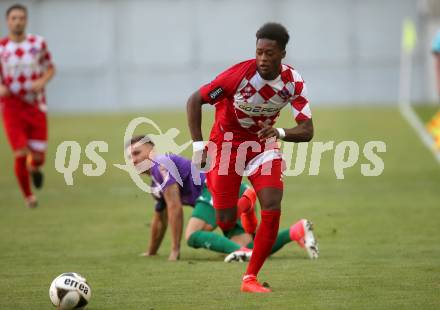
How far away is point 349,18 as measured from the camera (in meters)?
40.2

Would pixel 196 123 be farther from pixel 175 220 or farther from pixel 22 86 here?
pixel 22 86

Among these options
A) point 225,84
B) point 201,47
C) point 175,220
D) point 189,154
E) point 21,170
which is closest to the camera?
point 225,84

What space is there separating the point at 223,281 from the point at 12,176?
1253 centimetres

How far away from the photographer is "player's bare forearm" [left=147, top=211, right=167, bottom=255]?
1157 centimetres

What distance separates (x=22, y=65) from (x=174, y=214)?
19.1 ft

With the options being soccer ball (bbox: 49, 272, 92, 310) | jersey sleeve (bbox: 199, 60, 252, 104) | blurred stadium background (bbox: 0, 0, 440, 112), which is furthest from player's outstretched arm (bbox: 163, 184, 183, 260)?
blurred stadium background (bbox: 0, 0, 440, 112)

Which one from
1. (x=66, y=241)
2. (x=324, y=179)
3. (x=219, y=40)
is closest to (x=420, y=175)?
(x=324, y=179)

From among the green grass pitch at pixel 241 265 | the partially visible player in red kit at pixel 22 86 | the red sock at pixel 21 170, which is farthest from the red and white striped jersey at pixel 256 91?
the red sock at pixel 21 170

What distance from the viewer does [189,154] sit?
23.3m

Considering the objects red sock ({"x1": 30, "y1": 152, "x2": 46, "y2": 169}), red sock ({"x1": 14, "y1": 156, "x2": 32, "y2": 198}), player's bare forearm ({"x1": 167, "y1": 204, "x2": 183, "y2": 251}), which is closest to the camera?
player's bare forearm ({"x1": 167, "y1": 204, "x2": 183, "y2": 251})

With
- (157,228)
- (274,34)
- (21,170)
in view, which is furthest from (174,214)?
(21,170)

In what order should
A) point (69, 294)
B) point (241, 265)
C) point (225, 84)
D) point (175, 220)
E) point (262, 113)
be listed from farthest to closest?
point (175, 220) < point (241, 265) < point (262, 113) < point (225, 84) < point (69, 294)

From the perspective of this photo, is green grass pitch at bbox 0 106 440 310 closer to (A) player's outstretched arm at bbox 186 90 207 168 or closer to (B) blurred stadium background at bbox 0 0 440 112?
(A) player's outstretched arm at bbox 186 90 207 168

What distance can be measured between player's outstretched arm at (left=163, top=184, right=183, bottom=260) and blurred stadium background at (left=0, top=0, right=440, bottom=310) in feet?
0.70
